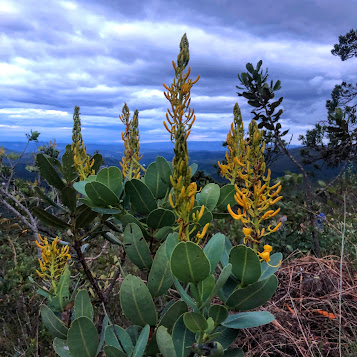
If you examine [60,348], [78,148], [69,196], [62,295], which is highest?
[78,148]

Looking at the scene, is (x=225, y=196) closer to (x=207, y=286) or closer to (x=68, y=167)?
(x=207, y=286)

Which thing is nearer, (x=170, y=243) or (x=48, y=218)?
(x=170, y=243)

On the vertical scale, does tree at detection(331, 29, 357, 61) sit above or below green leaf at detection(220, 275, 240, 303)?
above

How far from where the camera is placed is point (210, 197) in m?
1.17

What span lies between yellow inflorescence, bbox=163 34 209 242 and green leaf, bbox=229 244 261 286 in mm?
131

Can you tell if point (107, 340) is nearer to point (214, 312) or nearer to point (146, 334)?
point (146, 334)

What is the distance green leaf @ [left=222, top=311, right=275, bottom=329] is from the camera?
913 millimetres

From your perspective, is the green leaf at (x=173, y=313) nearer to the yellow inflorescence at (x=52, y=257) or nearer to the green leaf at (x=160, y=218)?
the green leaf at (x=160, y=218)

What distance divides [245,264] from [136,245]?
0.32m

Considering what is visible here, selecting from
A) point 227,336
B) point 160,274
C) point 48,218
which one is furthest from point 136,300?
point 48,218

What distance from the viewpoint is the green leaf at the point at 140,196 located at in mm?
1083

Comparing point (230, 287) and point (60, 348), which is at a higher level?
point (230, 287)

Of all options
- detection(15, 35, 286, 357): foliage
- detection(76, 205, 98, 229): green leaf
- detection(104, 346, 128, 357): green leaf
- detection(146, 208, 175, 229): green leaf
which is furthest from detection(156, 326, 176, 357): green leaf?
detection(76, 205, 98, 229): green leaf

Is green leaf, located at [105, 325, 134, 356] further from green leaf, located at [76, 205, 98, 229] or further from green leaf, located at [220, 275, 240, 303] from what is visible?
green leaf, located at [76, 205, 98, 229]
